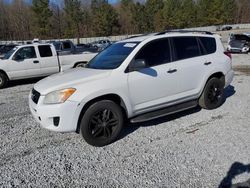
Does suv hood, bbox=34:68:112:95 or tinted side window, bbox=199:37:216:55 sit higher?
tinted side window, bbox=199:37:216:55

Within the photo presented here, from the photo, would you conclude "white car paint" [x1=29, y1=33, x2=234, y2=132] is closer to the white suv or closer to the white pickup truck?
the white suv

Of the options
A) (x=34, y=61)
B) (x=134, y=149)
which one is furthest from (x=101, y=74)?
(x=34, y=61)

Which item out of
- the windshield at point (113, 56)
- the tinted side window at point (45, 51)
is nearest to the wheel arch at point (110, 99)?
the windshield at point (113, 56)

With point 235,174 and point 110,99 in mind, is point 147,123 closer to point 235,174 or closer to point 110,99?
point 110,99

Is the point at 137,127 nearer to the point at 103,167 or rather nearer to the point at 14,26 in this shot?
the point at 103,167

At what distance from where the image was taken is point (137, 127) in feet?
17.8

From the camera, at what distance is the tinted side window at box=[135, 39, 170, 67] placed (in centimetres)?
504

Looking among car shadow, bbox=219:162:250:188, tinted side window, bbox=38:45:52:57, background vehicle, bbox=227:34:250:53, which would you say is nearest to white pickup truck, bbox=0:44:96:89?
tinted side window, bbox=38:45:52:57

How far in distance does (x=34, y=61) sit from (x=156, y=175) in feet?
28.2

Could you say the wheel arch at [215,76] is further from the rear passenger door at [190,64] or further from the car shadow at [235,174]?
the car shadow at [235,174]

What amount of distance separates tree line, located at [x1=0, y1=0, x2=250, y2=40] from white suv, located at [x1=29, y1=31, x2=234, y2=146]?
204 feet

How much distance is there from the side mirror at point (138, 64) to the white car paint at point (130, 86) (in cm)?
8

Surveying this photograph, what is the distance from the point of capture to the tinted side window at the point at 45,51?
36.4 feet

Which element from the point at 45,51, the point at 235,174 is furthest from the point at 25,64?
the point at 235,174
